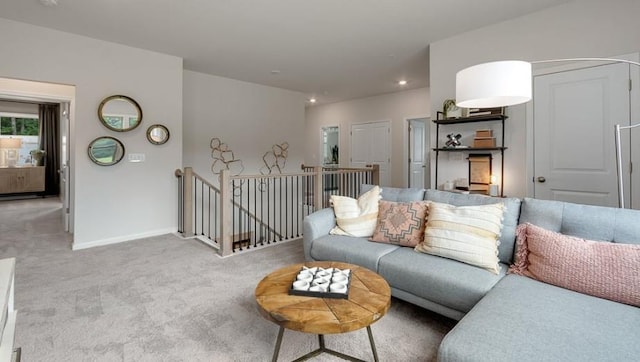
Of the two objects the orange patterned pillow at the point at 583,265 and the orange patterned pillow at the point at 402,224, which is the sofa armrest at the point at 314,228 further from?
the orange patterned pillow at the point at 583,265

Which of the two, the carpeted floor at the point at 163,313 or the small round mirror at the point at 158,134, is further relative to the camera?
the small round mirror at the point at 158,134

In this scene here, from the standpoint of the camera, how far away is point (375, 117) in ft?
23.6

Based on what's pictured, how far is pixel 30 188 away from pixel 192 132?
19.6ft

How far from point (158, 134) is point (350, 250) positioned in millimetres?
3403

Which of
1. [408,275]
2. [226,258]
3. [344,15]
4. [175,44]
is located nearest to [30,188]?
[175,44]

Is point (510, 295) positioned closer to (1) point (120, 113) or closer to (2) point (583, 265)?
(2) point (583, 265)

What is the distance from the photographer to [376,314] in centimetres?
137

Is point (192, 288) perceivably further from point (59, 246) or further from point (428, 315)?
point (59, 246)

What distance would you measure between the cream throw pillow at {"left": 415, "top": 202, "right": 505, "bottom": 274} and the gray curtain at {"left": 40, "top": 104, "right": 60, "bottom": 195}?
31.9ft

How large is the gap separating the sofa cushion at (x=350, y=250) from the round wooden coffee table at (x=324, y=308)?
0.54m

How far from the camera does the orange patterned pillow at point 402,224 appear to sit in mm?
2434

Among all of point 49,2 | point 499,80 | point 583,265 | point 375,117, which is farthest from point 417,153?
point 49,2

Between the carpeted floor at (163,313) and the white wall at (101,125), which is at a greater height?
the white wall at (101,125)

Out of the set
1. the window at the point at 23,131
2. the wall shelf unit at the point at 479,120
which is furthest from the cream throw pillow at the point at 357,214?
the window at the point at 23,131
